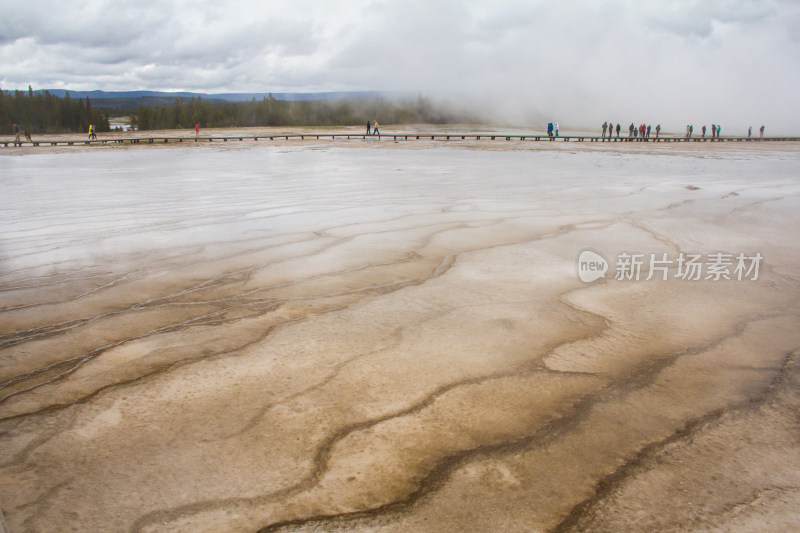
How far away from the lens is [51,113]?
69750 mm

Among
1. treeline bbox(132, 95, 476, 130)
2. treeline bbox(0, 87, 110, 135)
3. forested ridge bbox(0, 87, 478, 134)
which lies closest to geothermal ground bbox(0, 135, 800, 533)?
forested ridge bbox(0, 87, 478, 134)

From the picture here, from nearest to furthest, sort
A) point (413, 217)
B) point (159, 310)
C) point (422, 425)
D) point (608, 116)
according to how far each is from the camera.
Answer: point (422, 425)
point (159, 310)
point (413, 217)
point (608, 116)

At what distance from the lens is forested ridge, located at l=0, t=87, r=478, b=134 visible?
67375 mm

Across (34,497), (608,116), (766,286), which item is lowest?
(34,497)

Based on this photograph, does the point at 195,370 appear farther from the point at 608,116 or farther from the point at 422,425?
the point at 608,116

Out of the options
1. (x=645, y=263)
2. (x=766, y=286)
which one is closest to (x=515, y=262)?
(x=645, y=263)

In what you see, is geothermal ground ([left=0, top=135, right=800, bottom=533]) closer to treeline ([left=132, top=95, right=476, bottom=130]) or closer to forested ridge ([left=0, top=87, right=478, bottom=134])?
forested ridge ([left=0, top=87, right=478, bottom=134])

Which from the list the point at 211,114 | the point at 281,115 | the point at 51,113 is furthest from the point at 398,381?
the point at 281,115

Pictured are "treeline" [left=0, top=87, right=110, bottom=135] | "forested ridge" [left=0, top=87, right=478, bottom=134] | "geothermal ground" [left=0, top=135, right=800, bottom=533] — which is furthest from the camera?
"forested ridge" [left=0, top=87, right=478, bottom=134]

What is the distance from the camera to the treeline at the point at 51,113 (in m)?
65.7

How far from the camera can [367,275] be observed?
3820 mm

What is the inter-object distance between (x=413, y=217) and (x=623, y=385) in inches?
156

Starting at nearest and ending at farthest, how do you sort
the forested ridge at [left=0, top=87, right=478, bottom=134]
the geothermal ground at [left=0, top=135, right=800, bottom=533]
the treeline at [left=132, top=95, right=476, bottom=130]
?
the geothermal ground at [left=0, top=135, right=800, bottom=533]
the forested ridge at [left=0, top=87, right=478, bottom=134]
the treeline at [left=132, top=95, right=476, bottom=130]

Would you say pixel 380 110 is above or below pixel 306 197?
above
